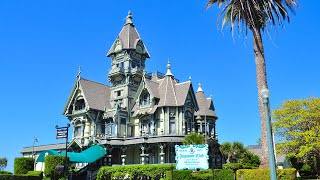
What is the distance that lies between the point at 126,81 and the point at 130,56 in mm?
3774

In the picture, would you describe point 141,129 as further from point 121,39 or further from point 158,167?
point 121,39

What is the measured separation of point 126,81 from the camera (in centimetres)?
5025

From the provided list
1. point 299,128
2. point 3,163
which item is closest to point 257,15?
point 299,128

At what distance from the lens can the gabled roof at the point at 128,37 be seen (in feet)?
169

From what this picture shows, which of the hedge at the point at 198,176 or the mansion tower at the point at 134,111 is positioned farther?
the mansion tower at the point at 134,111

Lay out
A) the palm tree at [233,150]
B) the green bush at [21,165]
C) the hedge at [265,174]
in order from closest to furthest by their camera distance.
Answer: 1. the hedge at [265,174]
2. the green bush at [21,165]
3. the palm tree at [233,150]

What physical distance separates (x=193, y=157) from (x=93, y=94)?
23.2 metres

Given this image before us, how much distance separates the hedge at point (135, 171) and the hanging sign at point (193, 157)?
20.3 feet

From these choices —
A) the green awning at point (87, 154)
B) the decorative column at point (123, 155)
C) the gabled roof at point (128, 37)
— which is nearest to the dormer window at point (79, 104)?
the gabled roof at point (128, 37)

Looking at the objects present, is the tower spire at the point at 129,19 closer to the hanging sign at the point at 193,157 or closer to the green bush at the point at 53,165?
the green bush at the point at 53,165

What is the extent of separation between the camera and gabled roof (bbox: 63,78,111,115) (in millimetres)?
49812

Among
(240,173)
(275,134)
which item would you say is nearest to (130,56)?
(275,134)

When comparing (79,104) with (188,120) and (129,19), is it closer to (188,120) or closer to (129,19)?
(129,19)

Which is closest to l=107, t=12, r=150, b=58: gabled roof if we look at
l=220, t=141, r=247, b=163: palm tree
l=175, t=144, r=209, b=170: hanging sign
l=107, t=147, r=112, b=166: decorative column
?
l=107, t=147, r=112, b=166: decorative column
